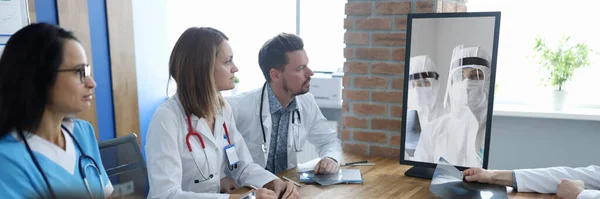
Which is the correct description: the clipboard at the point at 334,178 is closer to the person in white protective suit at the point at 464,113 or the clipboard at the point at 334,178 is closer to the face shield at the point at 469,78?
the person in white protective suit at the point at 464,113

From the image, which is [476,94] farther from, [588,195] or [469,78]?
[588,195]

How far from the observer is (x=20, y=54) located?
1.08m

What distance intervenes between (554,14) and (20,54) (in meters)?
3.29

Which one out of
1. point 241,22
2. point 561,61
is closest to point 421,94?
point 561,61

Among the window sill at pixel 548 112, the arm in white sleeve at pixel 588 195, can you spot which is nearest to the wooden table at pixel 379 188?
the arm in white sleeve at pixel 588 195

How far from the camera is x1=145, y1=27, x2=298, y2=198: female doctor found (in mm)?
1543

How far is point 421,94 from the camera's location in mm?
1961

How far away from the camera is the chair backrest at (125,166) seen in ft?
5.44

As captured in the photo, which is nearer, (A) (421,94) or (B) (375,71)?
(A) (421,94)

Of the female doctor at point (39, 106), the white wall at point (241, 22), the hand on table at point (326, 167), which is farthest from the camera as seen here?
the white wall at point (241, 22)

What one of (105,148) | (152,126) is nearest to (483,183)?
(152,126)

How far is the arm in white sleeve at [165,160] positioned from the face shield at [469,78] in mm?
1044

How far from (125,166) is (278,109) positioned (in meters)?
0.80

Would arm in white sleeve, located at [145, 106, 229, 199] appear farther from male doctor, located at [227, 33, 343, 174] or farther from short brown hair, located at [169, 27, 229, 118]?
male doctor, located at [227, 33, 343, 174]
